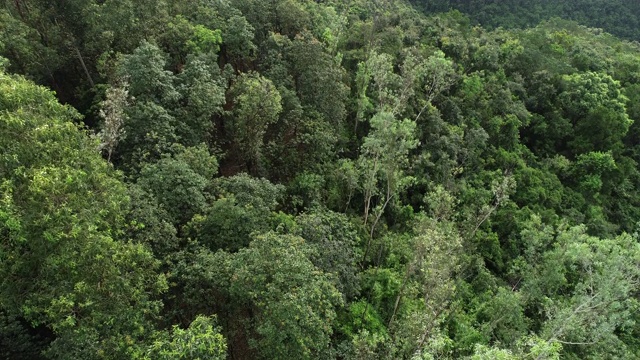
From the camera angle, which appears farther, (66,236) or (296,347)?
(296,347)

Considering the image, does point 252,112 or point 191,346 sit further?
point 252,112

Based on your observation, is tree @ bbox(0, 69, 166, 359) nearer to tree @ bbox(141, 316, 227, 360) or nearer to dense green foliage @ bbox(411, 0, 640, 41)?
tree @ bbox(141, 316, 227, 360)

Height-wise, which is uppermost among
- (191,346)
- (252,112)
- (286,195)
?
(252,112)

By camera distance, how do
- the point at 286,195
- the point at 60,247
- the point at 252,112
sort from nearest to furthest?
the point at 60,247 → the point at 252,112 → the point at 286,195

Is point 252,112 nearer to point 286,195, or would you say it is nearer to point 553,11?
point 286,195

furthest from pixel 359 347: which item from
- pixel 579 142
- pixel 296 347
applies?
pixel 579 142

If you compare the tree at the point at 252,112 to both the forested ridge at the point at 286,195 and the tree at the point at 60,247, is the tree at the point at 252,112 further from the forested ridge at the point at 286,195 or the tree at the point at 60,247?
the tree at the point at 60,247

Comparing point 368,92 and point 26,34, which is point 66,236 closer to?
point 26,34

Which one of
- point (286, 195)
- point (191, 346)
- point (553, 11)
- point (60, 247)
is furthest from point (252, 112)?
point (553, 11)
